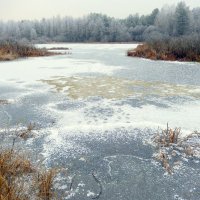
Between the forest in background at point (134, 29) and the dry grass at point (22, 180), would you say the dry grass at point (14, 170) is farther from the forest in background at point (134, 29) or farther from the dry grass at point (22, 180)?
the forest in background at point (134, 29)

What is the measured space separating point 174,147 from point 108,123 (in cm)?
144

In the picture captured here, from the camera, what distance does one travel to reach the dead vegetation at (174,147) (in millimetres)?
4043

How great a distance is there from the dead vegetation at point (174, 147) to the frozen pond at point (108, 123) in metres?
0.10

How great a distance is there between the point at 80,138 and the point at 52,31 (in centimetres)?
8836

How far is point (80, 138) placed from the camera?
4801 millimetres

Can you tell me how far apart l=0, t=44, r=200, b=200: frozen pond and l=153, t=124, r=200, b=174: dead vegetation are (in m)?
0.10

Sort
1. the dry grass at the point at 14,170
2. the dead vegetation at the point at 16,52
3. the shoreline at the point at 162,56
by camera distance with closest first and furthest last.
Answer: the dry grass at the point at 14,170 → the shoreline at the point at 162,56 → the dead vegetation at the point at 16,52

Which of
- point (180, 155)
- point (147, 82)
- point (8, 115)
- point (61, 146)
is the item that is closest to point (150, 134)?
point (180, 155)

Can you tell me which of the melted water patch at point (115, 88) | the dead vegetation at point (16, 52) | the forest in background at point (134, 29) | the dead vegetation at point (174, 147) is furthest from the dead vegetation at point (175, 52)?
the forest in background at point (134, 29)

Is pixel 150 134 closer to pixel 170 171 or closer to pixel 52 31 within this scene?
pixel 170 171

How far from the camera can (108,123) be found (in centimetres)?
551

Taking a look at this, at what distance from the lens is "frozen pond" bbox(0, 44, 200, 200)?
11.5ft

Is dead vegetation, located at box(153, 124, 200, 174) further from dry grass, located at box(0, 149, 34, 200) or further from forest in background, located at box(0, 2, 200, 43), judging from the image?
forest in background, located at box(0, 2, 200, 43)

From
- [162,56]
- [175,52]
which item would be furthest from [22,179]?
[175,52]
